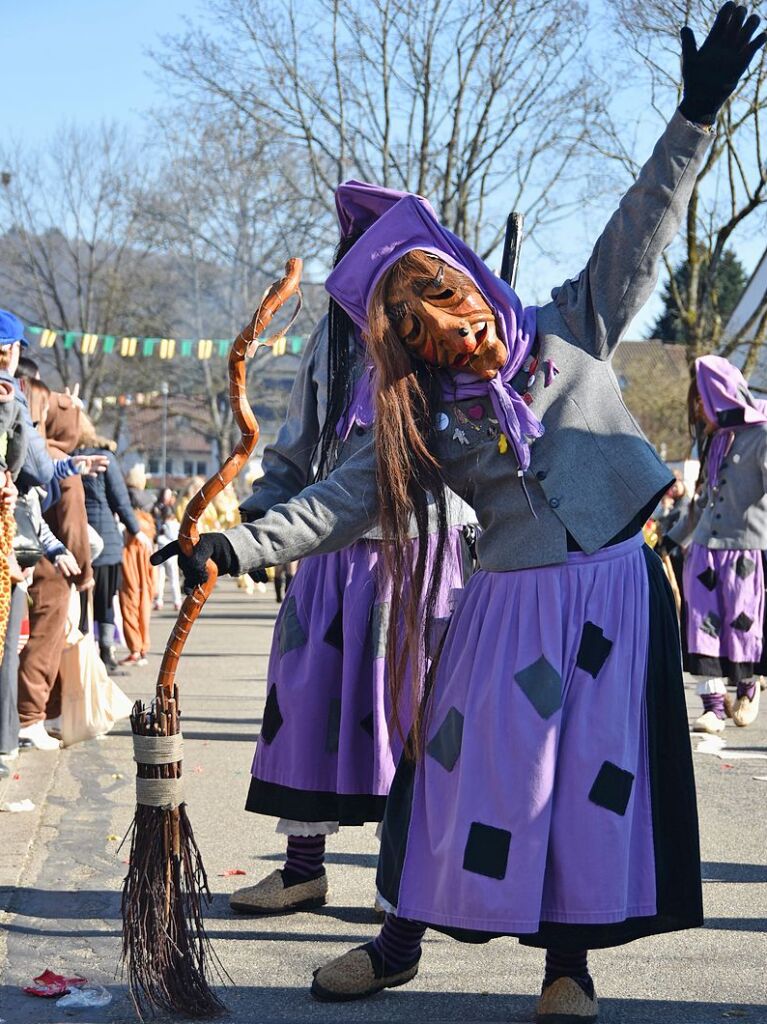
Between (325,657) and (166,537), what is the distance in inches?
715

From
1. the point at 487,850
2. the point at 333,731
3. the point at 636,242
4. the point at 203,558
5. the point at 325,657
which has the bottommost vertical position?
the point at 487,850

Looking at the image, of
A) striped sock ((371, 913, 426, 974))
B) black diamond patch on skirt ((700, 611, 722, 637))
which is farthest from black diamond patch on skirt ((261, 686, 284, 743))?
black diamond patch on skirt ((700, 611, 722, 637))

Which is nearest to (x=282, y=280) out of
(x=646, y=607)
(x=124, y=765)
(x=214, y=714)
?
(x=646, y=607)

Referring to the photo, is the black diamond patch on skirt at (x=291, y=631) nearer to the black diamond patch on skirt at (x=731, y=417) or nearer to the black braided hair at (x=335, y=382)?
the black braided hair at (x=335, y=382)

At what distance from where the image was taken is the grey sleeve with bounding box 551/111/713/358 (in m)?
3.30

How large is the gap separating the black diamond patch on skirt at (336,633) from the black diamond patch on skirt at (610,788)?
1348mm

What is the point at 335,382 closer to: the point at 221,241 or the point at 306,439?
the point at 306,439

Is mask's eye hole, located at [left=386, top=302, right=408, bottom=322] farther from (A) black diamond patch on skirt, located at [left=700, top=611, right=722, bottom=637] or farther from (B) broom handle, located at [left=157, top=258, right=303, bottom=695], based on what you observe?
(A) black diamond patch on skirt, located at [left=700, top=611, right=722, bottom=637]

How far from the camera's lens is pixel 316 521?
338 centimetres

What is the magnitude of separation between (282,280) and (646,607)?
1.14 m

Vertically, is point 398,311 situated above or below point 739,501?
above

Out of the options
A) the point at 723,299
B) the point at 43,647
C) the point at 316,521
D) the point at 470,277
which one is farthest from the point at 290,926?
the point at 723,299

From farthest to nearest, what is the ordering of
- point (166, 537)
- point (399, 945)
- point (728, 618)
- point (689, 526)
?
point (166, 537), point (689, 526), point (728, 618), point (399, 945)

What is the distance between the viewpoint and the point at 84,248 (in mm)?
41188
